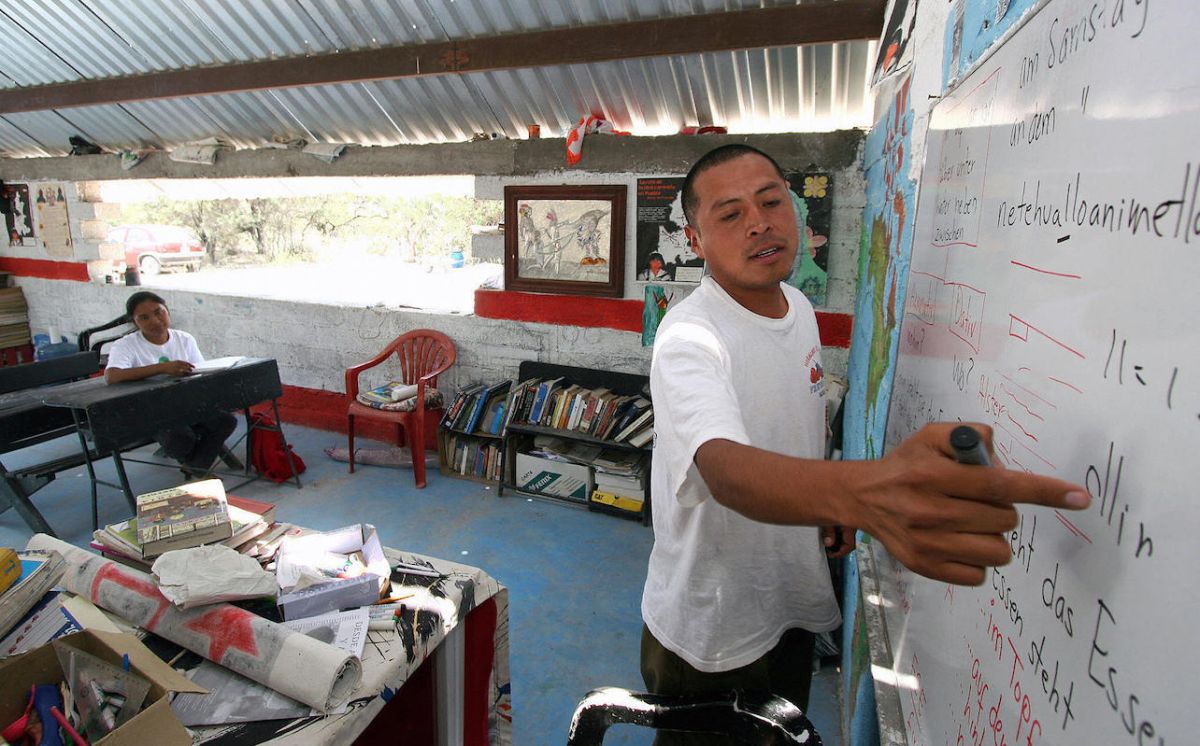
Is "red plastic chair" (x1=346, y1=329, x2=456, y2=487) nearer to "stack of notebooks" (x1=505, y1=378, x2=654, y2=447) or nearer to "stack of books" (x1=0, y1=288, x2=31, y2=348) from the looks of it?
"stack of notebooks" (x1=505, y1=378, x2=654, y2=447)

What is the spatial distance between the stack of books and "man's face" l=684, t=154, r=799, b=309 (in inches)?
379

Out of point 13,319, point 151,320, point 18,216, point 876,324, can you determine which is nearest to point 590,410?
point 876,324

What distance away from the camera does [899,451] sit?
0.65 meters

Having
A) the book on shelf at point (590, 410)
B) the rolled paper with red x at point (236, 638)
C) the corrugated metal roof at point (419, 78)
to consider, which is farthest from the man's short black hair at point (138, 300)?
the rolled paper with red x at point (236, 638)

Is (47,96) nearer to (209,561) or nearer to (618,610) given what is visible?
(209,561)

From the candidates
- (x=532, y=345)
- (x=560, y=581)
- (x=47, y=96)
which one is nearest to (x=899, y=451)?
(x=560, y=581)

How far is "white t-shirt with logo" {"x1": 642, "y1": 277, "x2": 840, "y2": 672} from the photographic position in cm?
137

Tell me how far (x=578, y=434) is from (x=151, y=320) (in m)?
3.16

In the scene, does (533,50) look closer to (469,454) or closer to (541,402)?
(541,402)

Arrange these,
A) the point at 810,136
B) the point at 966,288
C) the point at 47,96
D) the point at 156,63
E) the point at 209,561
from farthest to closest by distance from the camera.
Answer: the point at 47,96 → the point at 156,63 → the point at 810,136 → the point at 209,561 → the point at 966,288

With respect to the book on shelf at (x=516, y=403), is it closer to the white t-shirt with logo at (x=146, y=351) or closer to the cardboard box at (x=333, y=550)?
the white t-shirt with logo at (x=146, y=351)

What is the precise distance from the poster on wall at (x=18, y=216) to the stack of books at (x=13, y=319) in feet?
2.19

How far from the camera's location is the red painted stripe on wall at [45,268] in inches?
291

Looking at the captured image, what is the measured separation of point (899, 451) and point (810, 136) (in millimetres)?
3695
